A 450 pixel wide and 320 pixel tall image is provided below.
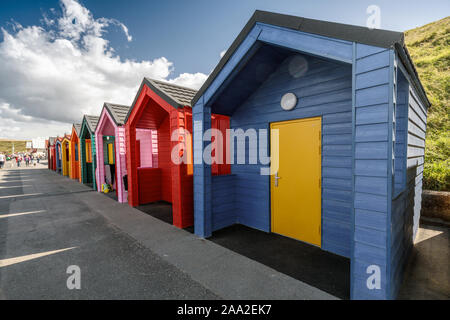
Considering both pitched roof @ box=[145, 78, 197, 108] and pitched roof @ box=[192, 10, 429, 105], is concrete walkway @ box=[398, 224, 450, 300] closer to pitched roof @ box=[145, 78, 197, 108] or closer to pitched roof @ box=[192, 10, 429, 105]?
pitched roof @ box=[192, 10, 429, 105]

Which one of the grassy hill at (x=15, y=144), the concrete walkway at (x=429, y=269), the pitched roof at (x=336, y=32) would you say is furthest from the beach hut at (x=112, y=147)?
the grassy hill at (x=15, y=144)

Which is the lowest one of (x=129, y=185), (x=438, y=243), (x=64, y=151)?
(x=438, y=243)

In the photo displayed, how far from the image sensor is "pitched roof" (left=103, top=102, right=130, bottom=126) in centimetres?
808

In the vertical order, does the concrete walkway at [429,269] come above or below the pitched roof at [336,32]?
below

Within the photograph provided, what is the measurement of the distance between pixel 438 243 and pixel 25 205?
1221cm

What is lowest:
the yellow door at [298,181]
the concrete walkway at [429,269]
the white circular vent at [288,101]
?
the concrete walkway at [429,269]

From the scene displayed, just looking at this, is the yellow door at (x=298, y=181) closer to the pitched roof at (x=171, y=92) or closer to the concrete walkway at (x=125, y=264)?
the concrete walkway at (x=125, y=264)

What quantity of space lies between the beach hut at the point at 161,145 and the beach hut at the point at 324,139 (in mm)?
672

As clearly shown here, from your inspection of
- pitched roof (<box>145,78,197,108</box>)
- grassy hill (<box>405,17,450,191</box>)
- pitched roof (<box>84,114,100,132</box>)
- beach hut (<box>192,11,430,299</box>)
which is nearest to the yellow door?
beach hut (<box>192,11,430,299</box>)

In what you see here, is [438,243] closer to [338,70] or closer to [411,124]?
[411,124]

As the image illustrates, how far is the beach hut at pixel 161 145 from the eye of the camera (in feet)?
17.6

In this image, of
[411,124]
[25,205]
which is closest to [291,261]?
[411,124]
